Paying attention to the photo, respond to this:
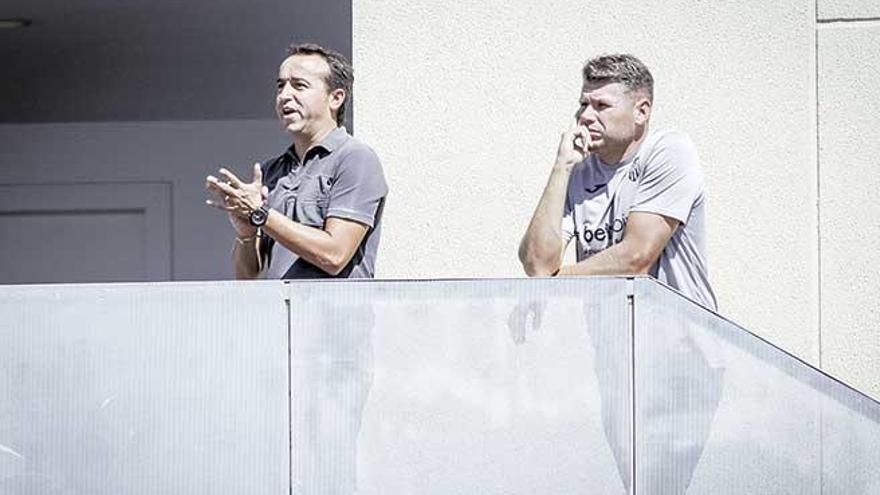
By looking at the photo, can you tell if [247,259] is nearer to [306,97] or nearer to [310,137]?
[310,137]

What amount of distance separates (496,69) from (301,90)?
4.45ft

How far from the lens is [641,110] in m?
4.70

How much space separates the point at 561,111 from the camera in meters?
5.97

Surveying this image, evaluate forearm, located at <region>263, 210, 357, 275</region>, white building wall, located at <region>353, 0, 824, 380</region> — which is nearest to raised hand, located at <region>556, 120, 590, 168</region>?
forearm, located at <region>263, 210, 357, 275</region>

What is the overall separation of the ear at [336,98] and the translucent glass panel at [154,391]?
0.77 metres

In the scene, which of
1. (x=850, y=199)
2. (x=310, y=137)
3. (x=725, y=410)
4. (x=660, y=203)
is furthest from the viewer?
(x=850, y=199)

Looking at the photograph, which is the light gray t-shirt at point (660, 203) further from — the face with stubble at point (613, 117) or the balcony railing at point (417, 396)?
the balcony railing at point (417, 396)

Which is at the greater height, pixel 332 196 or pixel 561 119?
pixel 561 119

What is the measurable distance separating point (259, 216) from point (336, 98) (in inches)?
23.3

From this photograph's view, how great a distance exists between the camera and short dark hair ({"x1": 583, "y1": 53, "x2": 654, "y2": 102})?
4.72 m

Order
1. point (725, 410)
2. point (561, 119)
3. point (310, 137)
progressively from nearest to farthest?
1. point (725, 410)
2. point (310, 137)
3. point (561, 119)

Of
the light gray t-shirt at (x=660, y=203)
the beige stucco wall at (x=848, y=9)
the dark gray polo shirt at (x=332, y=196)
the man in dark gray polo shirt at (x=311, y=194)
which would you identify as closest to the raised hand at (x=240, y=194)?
the man in dark gray polo shirt at (x=311, y=194)

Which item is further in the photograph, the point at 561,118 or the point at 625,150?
the point at 561,118

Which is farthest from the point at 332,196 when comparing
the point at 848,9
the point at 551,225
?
the point at 848,9
